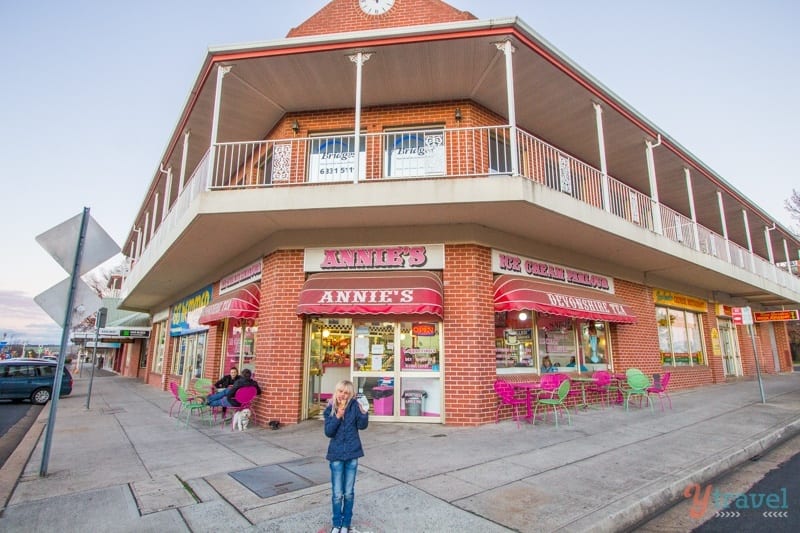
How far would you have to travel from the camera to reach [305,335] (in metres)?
9.16

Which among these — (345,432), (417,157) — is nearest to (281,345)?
(417,157)

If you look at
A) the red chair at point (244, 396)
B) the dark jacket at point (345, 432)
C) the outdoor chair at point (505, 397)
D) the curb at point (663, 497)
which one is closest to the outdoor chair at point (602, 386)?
the outdoor chair at point (505, 397)

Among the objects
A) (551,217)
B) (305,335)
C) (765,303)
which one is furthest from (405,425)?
(765,303)

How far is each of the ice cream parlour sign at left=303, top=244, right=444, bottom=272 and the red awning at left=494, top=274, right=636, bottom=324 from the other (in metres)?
1.46

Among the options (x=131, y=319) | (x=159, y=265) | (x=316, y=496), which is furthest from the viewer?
(x=131, y=319)

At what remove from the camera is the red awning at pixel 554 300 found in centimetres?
871

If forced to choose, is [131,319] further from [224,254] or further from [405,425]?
[405,425]

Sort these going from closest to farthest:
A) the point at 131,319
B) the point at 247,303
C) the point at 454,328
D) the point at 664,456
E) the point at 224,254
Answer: the point at 664,456 < the point at 454,328 < the point at 247,303 < the point at 224,254 < the point at 131,319

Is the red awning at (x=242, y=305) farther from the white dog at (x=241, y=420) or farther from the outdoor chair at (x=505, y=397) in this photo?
the outdoor chair at (x=505, y=397)

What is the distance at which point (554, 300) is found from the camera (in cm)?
920

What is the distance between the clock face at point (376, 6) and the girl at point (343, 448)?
31.5 ft

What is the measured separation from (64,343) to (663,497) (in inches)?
291

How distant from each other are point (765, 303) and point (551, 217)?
20.8 meters

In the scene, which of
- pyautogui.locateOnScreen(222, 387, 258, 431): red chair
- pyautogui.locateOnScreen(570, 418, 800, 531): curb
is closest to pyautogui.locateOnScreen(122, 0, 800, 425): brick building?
pyautogui.locateOnScreen(222, 387, 258, 431): red chair
